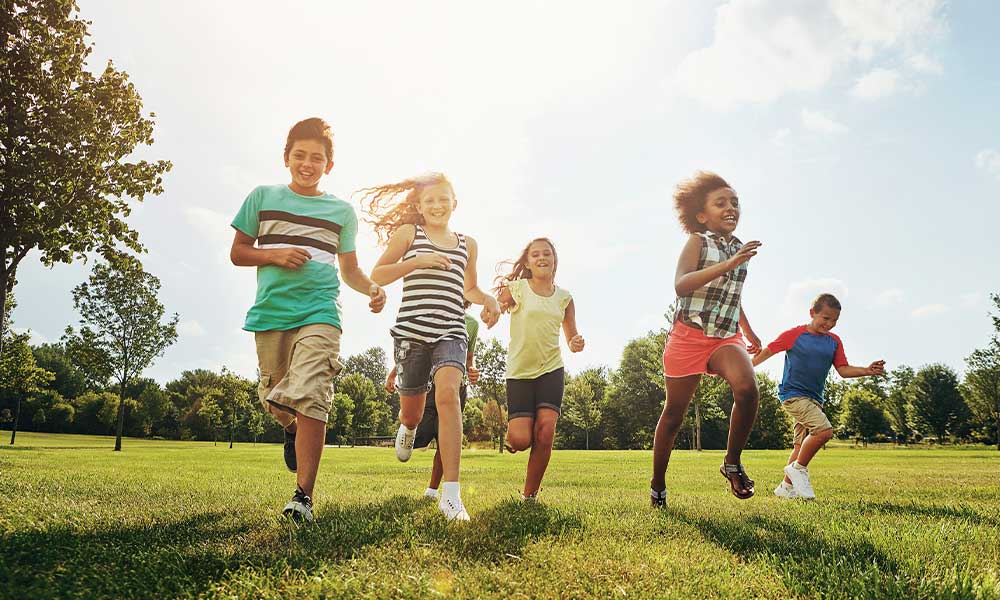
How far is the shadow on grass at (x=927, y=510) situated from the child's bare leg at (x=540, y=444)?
2.66 m

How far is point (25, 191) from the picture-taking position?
35.6 ft

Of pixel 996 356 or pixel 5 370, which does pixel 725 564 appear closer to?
pixel 5 370

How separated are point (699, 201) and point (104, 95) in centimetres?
1184

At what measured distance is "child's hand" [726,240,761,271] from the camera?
16.1 ft

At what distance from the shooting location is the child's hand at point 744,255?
489 centimetres

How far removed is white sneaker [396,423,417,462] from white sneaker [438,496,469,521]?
60.0 inches

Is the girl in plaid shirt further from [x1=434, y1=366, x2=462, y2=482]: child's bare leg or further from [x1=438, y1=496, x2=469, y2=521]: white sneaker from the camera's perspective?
[x1=438, y1=496, x2=469, y2=521]: white sneaker

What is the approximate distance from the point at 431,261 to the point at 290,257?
1.21 m

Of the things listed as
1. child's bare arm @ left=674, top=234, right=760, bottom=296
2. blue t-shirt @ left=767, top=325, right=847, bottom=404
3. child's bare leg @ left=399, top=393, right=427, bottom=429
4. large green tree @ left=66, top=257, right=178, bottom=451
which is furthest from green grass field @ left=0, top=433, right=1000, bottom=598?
large green tree @ left=66, top=257, right=178, bottom=451

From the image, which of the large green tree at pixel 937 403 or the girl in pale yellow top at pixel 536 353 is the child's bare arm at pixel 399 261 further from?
the large green tree at pixel 937 403

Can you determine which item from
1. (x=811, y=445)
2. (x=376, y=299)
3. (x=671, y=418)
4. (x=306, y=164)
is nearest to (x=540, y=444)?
(x=671, y=418)

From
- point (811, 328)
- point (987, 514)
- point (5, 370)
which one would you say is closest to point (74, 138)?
point (811, 328)

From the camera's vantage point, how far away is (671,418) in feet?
18.3

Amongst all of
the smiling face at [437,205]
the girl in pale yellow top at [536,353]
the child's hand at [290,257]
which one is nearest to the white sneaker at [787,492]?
the girl in pale yellow top at [536,353]
